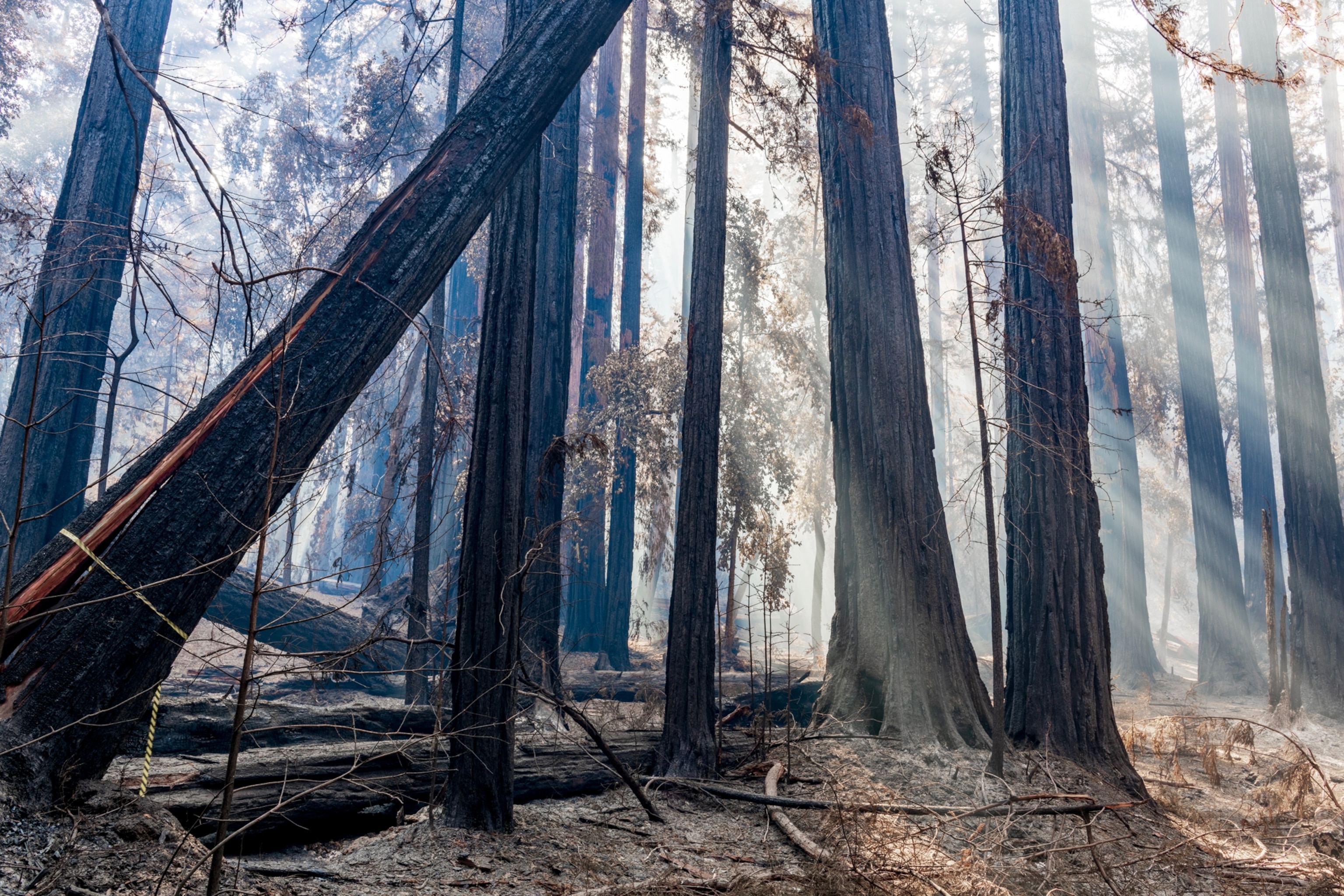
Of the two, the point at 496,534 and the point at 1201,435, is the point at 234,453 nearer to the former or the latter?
the point at 496,534

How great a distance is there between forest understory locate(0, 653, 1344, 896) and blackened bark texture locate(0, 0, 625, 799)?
340mm

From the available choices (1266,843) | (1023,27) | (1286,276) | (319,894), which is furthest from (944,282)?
(319,894)

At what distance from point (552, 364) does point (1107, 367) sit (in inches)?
650

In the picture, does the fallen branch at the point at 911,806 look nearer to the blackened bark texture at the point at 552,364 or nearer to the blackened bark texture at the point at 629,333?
the blackened bark texture at the point at 552,364

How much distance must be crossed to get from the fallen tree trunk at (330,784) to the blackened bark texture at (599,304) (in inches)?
376

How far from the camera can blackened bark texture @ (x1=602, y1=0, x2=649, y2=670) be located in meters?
14.0

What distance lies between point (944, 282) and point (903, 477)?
127ft

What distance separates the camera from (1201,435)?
15.8 m

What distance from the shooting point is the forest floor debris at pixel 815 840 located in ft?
8.77

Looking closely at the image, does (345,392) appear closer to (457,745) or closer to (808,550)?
(457,745)

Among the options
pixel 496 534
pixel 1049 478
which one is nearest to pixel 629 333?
pixel 1049 478

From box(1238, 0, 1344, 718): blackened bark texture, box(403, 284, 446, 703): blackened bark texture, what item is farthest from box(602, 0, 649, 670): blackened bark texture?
box(1238, 0, 1344, 718): blackened bark texture

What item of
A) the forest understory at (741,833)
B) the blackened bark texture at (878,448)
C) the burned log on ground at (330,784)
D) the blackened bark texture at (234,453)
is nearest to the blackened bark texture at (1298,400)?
the forest understory at (741,833)

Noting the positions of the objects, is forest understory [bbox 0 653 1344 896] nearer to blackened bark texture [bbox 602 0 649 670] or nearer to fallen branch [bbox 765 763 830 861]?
fallen branch [bbox 765 763 830 861]
